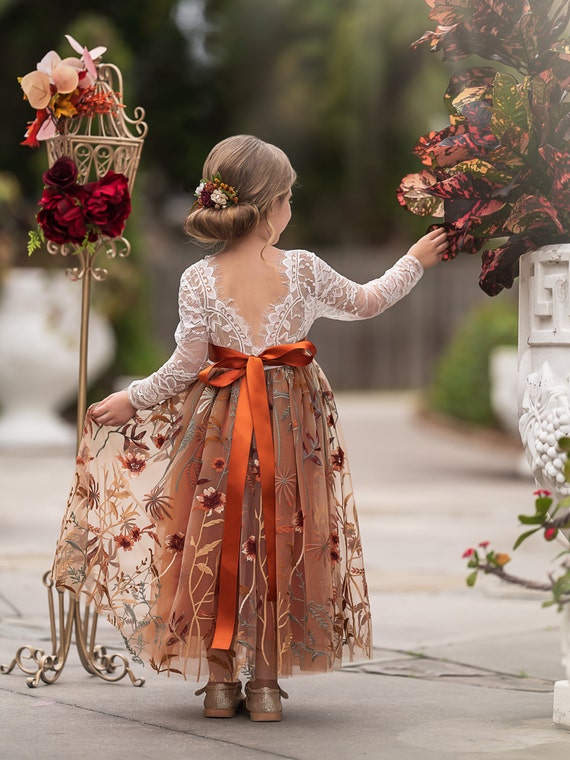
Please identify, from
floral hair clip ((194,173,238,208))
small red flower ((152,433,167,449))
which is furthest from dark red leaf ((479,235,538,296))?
small red flower ((152,433,167,449))

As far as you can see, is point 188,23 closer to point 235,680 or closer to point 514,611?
point 514,611

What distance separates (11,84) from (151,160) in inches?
104

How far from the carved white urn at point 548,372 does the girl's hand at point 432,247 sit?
0.24 metres

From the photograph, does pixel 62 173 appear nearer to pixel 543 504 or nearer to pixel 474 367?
→ pixel 543 504

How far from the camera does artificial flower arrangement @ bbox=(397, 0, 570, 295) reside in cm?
338

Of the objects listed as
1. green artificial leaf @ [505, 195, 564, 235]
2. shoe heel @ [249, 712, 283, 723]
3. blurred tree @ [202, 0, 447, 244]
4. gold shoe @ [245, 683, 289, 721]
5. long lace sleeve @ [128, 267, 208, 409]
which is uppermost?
blurred tree @ [202, 0, 447, 244]

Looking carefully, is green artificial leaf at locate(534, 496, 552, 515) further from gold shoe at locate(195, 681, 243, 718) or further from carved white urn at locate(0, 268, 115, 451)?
carved white urn at locate(0, 268, 115, 451)

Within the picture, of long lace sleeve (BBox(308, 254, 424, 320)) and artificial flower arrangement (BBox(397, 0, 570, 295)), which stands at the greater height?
artificial flower arrangement (BBox(397, 0, 570, 295))

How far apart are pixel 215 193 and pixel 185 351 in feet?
1.43

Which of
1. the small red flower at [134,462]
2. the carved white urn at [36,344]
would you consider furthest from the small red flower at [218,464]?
the carved white urn at [36,344]


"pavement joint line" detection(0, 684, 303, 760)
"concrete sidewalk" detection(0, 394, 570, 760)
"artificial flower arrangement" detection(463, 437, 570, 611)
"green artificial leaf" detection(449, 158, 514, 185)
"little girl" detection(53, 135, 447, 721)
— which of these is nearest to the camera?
"artificial flower arrangement" detection(463, 437, 570, 611)

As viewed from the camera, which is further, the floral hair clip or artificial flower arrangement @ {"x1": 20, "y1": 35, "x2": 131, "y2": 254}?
artificial flower arrangement @ {"x1": 20, "y1": 35, "x2": 131, "y2": 254}

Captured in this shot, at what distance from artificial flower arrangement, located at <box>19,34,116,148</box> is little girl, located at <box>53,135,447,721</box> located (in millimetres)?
627

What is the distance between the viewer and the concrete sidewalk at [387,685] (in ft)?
10.9
